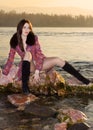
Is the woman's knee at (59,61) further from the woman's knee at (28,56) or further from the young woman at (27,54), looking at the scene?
the woman's knee at (28,56)

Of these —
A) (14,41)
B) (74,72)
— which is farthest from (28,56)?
(74,72)

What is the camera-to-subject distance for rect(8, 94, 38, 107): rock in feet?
50.5

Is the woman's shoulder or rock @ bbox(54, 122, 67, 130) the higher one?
the woman's shoulder

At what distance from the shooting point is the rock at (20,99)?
15391 mm

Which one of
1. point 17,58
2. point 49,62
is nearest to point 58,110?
point 49,62

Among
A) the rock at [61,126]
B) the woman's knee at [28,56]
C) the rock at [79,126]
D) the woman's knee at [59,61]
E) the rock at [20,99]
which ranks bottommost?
the rock at [61,126]

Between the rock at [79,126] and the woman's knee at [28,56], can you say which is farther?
the woman's knee at [28,56]

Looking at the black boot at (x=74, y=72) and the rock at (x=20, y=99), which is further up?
the black boot at (x=74, y=72)

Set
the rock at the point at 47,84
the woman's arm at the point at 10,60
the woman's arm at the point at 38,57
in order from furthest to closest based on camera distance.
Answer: the rock at the point at 47,84 → the woman's arm at the point at 10,60 → the woman's arm at the point at 38,57

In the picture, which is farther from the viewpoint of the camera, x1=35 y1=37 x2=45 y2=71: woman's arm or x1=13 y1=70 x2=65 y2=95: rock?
x1=13 y1=70 x2=65 y2=95: rock

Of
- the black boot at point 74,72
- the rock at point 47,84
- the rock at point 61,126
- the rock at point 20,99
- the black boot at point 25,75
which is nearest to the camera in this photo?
the rock at point 61,126

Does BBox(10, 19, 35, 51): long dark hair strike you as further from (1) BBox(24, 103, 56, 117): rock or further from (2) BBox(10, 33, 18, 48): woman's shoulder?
(1) BBox(24, 103, 56, 117): rock

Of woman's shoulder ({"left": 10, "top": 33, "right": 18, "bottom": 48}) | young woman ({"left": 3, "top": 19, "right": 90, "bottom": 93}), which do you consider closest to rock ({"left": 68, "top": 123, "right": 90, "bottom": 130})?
young woman ({"left": 3, "top": 19, "right": 90, "bottom": 93})

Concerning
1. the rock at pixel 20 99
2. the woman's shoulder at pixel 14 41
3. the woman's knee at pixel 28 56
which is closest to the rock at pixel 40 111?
the rock at pixel 20 99
